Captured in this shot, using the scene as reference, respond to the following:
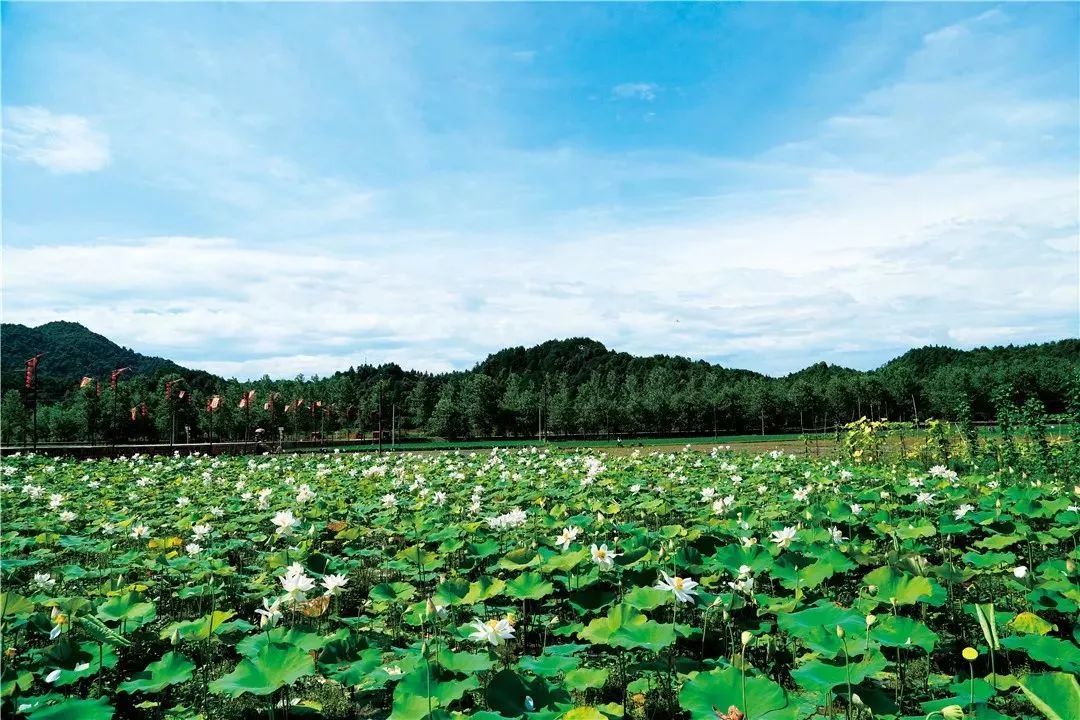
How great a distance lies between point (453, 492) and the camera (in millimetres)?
9820

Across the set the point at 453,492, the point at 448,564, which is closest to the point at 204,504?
the point at 453,492

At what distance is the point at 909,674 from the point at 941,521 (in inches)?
92.5

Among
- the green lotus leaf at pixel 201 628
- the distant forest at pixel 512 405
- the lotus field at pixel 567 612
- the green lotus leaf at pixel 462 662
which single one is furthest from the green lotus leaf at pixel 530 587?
the distant forest at pixel 512 405

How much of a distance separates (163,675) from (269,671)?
79 cm

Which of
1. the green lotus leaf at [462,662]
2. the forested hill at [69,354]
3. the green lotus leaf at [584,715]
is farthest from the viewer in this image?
the forested hill at [69,354]

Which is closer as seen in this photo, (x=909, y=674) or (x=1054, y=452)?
(x=909, y=674)

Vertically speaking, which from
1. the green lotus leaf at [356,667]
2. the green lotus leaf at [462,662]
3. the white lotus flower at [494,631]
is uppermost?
the white lotus flower at [494,631]

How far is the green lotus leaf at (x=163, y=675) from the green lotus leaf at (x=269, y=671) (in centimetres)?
45

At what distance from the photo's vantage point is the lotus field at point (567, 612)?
2994mm

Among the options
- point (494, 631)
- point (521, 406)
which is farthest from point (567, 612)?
point (521, 406)

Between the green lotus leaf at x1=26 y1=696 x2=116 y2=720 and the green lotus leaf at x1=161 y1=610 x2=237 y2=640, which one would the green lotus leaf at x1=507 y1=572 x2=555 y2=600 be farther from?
the green lotus leaf at x1=26 y1=696 x2=116 y2=720

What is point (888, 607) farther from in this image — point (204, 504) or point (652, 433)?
point (652, 433)

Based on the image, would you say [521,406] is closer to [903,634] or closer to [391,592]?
[391,592]

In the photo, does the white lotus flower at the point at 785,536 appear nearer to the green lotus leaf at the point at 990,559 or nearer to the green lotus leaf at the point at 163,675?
the green lotus leaf at the point at 990,559
